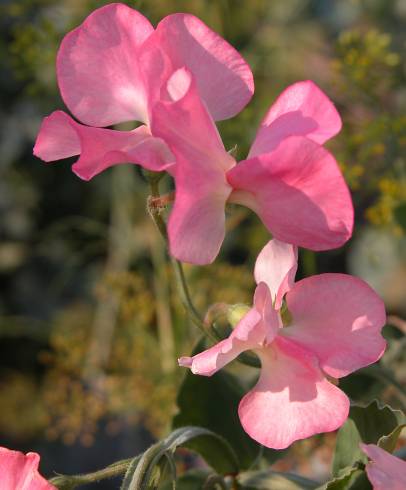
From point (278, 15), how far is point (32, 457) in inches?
70.7

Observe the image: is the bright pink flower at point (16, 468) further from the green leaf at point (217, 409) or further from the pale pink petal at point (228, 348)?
the green leaf at point (217, 409)

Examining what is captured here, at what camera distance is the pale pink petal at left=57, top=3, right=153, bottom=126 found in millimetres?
380

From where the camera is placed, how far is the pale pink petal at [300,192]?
32 cm

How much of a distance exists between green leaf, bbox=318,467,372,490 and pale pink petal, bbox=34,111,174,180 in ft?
0.46

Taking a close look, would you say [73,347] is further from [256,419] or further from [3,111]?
[3,111]

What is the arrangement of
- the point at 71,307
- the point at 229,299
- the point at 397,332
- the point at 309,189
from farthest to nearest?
the point at 71,307 < the point at 229,299 < the point at 397,332 < the point at 309,189

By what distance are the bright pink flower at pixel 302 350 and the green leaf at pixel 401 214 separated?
0.25 metres

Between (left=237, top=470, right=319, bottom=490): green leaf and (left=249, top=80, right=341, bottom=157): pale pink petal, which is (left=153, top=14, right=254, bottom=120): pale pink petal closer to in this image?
(left=249, top=80, right=341, bottom=157): pale pink petal

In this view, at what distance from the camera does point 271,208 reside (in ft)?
1.13

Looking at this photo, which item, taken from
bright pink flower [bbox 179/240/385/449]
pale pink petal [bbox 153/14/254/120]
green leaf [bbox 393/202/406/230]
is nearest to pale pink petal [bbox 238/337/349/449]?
bright pink flower [bbox 179/240/385/449]

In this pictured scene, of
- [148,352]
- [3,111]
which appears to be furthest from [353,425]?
[3,111]

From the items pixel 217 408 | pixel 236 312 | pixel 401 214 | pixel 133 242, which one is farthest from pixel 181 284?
pixel 133 242

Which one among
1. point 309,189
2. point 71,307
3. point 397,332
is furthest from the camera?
point 71,307

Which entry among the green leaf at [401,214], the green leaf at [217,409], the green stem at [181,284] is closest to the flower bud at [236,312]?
the green stem at [181,284]
